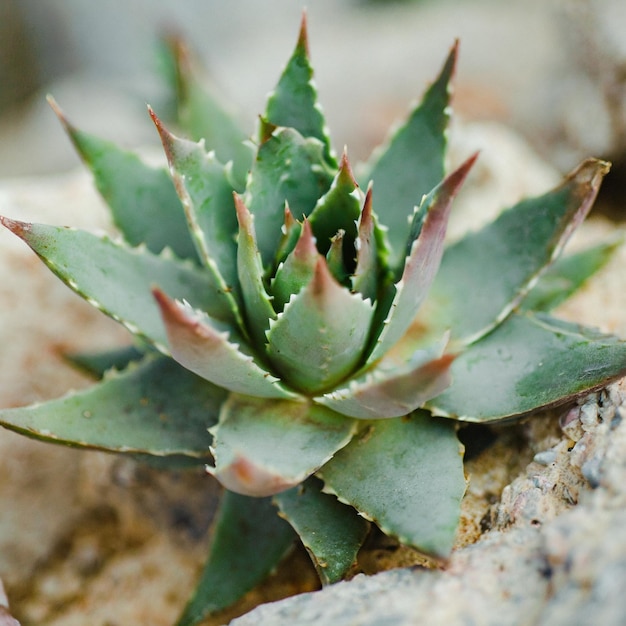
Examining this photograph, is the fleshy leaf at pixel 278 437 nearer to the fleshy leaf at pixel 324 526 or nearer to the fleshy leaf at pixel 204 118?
the fleshy leaf at pixel 324 526

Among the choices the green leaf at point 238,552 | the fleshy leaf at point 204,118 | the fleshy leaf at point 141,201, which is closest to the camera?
the green leaf at point 238,552

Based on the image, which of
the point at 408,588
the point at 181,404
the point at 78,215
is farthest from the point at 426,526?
the point at 78,215

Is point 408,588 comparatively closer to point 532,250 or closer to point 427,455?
point 427,455

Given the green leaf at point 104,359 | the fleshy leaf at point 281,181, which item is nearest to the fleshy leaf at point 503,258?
the fleshy leaf at point 281,181

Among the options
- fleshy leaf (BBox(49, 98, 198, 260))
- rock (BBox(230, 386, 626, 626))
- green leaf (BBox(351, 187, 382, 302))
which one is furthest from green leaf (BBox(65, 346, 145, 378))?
rock (BBox(230, 386, 626, 626))

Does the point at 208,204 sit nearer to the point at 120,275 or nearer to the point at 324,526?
the point at 120,275

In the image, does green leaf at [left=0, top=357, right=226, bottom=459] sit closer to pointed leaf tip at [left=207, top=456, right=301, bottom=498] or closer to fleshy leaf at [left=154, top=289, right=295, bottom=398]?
fleshy leaf at [left=154, top=289, right=295, bottom=398]
